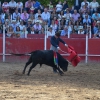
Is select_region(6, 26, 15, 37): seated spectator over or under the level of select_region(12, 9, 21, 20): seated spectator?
under

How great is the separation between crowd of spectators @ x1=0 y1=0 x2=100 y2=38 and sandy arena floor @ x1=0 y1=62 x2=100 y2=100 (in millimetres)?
5780

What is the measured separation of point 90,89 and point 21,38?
936 centimetres

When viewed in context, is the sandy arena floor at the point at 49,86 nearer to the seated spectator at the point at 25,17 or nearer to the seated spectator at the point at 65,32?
the seated spectator at the point at 65,32

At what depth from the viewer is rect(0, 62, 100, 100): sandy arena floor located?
8961 mm

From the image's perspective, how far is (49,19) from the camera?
818 inches

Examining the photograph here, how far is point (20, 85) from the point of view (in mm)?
10797

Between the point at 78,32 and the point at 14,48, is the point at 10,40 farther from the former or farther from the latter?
the point at 78,32

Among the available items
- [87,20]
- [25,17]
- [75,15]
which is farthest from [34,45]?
[87,20]

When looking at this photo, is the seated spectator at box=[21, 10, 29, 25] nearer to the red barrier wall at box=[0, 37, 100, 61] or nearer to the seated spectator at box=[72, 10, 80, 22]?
the red barrier wall at box=[0, 37, 100, 61]

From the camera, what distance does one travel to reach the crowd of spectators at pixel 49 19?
65.1 ft

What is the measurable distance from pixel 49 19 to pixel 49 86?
34.0 feet

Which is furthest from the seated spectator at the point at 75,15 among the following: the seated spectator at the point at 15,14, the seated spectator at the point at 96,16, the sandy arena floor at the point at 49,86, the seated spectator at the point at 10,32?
the sandy arena floor at the point at 49,86

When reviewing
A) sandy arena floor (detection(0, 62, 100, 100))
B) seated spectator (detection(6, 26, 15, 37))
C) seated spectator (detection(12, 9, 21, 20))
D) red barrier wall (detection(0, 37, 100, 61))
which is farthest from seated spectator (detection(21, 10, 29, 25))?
sandy arena floor (detection(0, 62, 100, 100))

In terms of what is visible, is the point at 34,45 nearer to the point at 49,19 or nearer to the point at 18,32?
the point at 18,32
